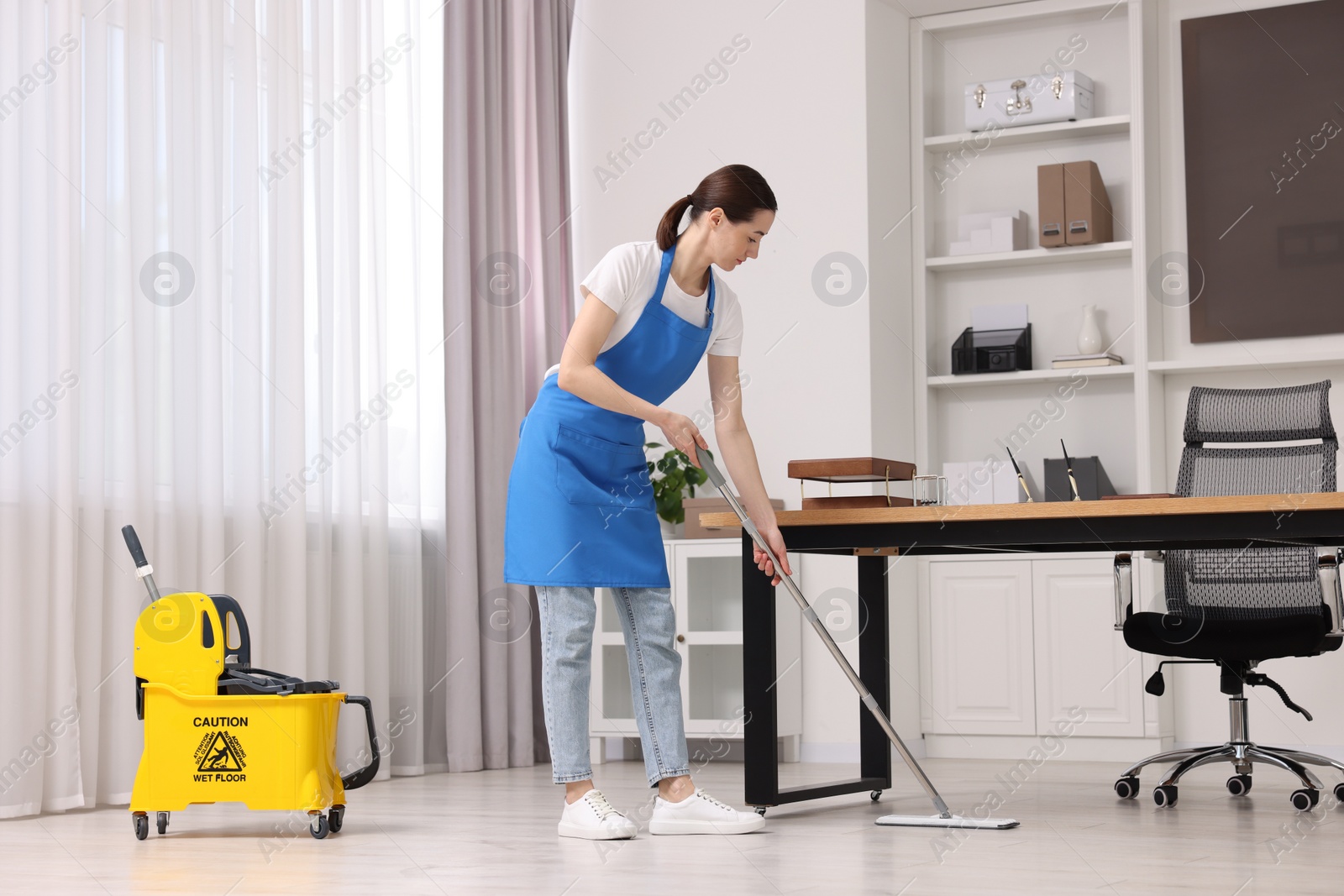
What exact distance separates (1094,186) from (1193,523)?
2.37 meters

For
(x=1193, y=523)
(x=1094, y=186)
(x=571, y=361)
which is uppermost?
(x=1094, y=186)

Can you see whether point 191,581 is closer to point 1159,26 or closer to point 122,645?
point 122,645

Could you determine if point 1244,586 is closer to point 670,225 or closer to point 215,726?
point 670,225

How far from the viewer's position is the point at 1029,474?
4.67 m

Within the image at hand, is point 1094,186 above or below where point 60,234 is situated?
above

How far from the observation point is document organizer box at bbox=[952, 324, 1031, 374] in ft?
15.2

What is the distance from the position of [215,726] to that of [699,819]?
0.93m

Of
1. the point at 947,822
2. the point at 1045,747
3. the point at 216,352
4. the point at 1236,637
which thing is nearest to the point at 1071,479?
the point at 1236,637

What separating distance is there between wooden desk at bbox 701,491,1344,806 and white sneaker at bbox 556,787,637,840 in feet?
1.16

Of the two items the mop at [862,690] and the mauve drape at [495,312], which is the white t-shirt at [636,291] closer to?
the mop at [862,690]

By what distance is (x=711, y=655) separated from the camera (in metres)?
4.21

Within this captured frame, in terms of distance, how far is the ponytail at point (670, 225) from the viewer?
260 centimetres

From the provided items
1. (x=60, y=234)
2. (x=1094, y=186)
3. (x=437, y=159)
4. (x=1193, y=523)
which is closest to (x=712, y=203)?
(x=1193, y=523)

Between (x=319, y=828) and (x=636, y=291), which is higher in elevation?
(x=636, y=291)
